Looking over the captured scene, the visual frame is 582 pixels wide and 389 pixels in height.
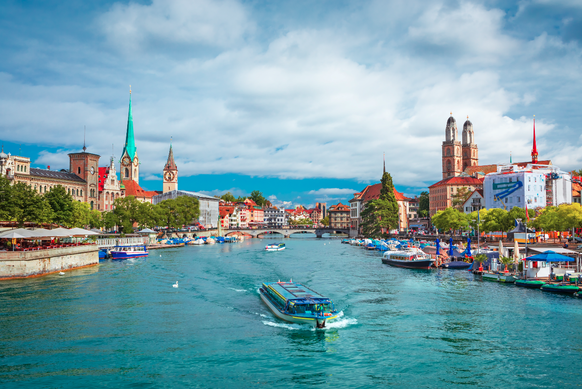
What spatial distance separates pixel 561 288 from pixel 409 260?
25.9 meters

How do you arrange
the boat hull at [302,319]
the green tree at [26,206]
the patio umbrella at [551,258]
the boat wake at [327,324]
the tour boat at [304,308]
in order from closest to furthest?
the boat hull at [302,319] → the boat wake at [327,324] → the tour boat at [304,308] → the patio umbrella at [551,258] → the green tree at [26,206]

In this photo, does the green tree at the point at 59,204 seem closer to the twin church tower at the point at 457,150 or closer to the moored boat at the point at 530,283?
the moored boat at the point at 530,283

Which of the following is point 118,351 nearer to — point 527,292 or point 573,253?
point 527,292

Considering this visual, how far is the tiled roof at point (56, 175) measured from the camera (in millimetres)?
103125

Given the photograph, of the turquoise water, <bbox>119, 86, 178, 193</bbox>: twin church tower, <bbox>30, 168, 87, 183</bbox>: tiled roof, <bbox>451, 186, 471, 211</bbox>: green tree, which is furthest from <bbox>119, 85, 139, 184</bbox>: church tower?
the turquoise water

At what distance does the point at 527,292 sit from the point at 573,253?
10.4 m

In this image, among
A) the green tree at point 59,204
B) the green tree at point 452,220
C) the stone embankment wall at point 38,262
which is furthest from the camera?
the green tree at point 452,220

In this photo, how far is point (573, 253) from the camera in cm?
4553

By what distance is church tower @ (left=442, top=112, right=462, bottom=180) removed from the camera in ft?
630

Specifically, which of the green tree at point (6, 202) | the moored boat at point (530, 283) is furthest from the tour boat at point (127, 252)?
the moored boat at point (530, 283)

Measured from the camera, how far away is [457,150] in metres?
192

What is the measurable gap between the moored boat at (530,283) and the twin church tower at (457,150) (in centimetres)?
15649

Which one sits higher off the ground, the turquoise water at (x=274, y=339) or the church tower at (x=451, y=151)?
the church tower at (x=451, y=151)

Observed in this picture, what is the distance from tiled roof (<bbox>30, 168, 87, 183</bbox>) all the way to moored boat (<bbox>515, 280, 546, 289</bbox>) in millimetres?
97751
